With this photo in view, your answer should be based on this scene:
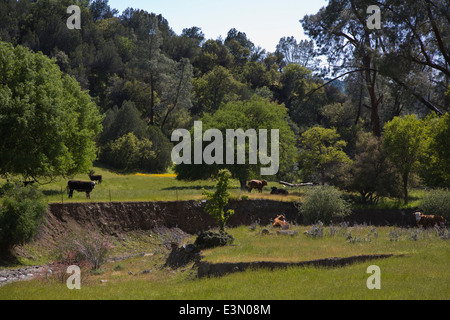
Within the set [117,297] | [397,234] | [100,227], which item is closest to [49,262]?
[100,227]

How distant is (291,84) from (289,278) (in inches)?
3953

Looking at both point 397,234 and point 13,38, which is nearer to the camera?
point 397,234

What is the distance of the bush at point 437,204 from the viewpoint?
33528mm

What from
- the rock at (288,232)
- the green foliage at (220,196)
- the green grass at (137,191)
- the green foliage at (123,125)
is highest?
the green foliage at (123,125)

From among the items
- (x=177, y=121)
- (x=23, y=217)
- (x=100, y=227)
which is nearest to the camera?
(x=23, y=217)

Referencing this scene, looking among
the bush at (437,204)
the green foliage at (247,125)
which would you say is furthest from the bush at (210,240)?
the green foliage at (247,125)

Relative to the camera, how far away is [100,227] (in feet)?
111

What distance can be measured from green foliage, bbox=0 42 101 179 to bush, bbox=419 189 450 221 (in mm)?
29643

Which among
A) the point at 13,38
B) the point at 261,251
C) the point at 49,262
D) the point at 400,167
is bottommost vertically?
the point at 49,262

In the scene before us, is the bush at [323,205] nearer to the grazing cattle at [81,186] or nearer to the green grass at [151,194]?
the green grass at [151,194]

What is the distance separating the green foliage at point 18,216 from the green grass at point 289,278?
17.1ft

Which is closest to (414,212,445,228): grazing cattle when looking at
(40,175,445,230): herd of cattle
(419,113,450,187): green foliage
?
(40,175,445,230): herd of cattle

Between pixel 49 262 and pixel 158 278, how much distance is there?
29.4ft

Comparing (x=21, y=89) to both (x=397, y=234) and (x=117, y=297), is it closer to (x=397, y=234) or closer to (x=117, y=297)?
(x=117, y=297)
